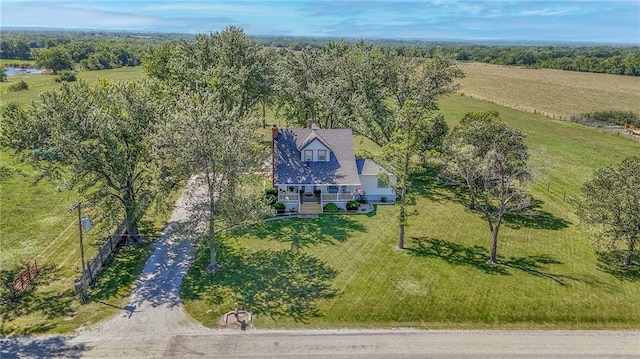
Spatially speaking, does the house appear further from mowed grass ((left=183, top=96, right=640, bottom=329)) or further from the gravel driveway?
the gravel driveway

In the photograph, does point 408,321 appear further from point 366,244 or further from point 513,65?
point 513,65

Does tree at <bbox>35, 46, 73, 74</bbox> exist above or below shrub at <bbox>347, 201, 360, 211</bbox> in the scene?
above

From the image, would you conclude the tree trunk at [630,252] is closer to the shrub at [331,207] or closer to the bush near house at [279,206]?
the shrub at [331,207]

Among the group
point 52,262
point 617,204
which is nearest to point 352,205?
point 617,204

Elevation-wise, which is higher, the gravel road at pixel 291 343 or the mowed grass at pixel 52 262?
the mowed grass at pixel 52 262

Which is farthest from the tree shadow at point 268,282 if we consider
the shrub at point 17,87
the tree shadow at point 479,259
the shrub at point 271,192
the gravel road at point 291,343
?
the shrub at point 17,87

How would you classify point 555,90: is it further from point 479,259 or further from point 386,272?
point 386,272

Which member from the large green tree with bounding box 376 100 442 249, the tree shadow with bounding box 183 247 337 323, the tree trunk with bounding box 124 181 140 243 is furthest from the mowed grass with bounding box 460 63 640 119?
the tree trunk with bounding box 124 181 140 243
